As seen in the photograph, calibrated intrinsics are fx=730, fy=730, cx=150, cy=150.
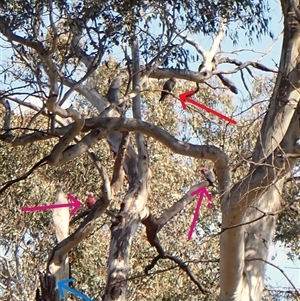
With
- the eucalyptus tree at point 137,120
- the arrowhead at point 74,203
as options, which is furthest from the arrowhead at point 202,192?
the arrowhead at point 74,203

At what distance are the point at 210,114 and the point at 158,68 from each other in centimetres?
292

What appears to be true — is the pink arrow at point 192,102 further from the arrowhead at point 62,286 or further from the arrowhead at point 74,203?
the arrowhead at point 62,286

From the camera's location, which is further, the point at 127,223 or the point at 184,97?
the point at 184,97

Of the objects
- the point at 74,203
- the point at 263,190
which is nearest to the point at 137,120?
the point at 263,190

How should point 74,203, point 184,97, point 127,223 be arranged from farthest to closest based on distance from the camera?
point 184,97, point 74,203, point 127,223

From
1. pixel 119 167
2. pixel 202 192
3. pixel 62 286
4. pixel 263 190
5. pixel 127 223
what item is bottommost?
pixel 263 190

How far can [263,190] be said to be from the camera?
4941mm

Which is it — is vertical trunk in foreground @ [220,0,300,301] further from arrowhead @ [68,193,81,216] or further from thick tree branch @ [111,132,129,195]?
arrowhead @ [68,193,81,216]

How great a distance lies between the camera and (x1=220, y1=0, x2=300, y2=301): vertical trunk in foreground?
192 inches

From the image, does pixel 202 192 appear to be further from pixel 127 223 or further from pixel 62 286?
pixel 62 286

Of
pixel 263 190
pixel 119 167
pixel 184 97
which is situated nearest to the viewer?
pixel 263 190

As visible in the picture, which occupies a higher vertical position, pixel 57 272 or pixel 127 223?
pixel 127 223

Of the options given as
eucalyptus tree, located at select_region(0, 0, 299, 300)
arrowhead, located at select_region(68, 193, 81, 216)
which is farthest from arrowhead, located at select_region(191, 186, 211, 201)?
arrowhead, located at select_region(68, 193, 81, 216)

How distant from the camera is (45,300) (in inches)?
242
